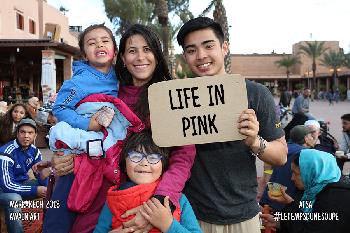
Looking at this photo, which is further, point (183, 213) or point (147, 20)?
point (147, 20)

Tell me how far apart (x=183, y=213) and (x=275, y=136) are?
636 mm

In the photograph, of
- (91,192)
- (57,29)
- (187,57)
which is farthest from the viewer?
(57,29)

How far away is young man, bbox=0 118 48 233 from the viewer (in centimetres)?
472

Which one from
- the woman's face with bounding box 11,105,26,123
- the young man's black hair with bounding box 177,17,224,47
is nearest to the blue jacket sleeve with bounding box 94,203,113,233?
the young man's black hair with bounding box 177,17,224,47

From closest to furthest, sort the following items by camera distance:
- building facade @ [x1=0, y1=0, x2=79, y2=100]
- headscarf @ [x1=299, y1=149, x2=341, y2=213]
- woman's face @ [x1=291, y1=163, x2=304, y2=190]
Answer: headscarf @ [x1=299, y1=149, x2=341, y2=213] < woman's face @ [x1=291, y1=163, x2=304, y2=190] < building facade @ [x1=0, y1=0, x2=79, y2=100]

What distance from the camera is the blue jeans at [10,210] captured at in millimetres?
4734

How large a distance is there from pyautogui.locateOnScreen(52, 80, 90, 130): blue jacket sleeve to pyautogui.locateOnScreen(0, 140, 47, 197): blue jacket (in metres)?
2.68

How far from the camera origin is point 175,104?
1.97 metres

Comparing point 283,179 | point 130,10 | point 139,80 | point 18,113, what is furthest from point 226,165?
point 130,10

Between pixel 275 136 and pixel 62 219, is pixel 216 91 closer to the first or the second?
pixel 275 136

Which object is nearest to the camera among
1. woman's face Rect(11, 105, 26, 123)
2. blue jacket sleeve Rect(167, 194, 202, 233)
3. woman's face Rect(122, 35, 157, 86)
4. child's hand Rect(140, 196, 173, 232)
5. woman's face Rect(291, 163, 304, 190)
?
child's hand Rect(140, 196, 173, 232)

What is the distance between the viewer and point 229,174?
2.11m

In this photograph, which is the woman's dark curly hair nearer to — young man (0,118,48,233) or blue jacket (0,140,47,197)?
young man (0,118,48,233)

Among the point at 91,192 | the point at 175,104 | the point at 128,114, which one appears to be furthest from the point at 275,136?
the point at 91,192
